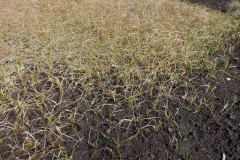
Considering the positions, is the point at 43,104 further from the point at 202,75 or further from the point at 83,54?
the point at 202,75

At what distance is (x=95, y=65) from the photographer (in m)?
2.56

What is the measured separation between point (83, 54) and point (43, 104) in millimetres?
764

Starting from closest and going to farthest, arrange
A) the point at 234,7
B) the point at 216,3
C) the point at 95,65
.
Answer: the point at 95,65 → the point at 234,7 → the point at 216,3

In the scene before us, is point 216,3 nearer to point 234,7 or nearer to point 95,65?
point 234,7

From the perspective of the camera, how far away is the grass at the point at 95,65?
1.92 m

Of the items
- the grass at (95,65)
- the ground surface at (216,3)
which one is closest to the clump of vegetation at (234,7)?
the ground surface at (216,3)

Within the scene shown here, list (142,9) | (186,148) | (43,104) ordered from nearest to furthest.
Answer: (186,148)
(43,104)
(142,9)

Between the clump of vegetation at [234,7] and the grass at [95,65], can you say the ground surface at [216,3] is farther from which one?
→ the grass at [95,65]

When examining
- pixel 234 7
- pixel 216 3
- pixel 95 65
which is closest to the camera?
pixel 95 65

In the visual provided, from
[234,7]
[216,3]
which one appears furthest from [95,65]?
[216,3]

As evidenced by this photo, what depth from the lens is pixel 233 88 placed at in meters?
2.25

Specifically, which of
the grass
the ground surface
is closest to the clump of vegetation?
the ground surface

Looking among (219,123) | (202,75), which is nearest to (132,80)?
(202,75)

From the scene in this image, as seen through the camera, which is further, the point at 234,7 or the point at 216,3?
the point at 216,3
